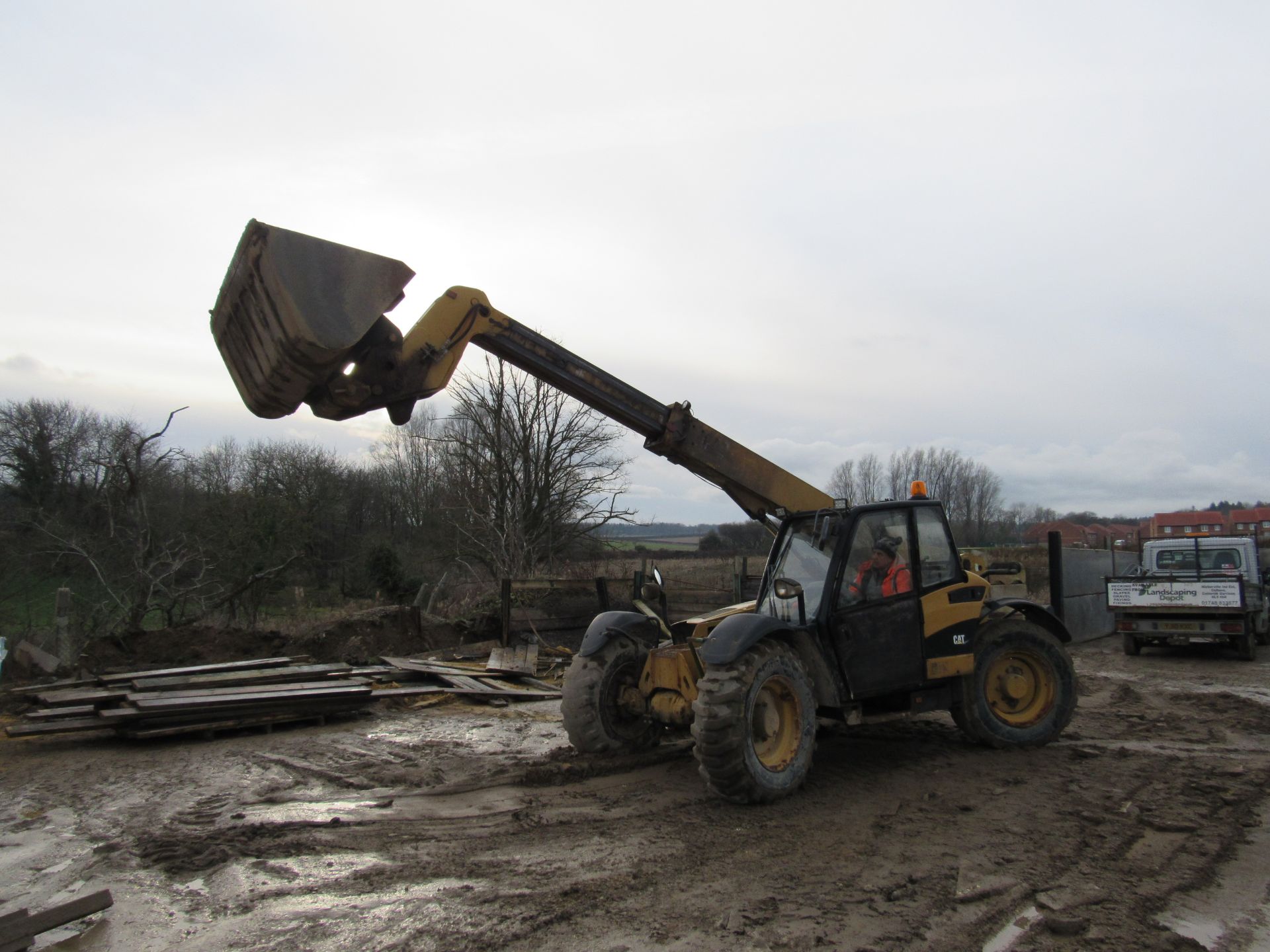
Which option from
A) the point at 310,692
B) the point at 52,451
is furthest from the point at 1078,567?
the point at 52,451

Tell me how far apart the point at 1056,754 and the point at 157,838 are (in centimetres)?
646

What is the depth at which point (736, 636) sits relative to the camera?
5730 mm

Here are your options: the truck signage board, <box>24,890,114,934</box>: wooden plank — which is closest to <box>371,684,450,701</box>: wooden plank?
<box>24,890,114,934</box>: wooden plank

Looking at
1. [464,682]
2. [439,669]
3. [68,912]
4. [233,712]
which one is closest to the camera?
[68,912]

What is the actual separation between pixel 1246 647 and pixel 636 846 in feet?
44.7

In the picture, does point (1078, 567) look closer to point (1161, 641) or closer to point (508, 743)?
point (1161, 641)

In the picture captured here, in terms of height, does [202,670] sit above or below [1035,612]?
below

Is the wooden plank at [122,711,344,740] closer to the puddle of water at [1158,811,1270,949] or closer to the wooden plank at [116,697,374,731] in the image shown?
the wooden plank at [116,697,374,731]

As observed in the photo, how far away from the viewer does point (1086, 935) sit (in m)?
3.72

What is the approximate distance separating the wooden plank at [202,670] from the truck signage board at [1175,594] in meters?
13.1

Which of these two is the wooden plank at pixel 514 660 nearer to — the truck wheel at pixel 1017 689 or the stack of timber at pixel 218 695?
the stack of timber at pixel 218 695

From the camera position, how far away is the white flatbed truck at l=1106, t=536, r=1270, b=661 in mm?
14055

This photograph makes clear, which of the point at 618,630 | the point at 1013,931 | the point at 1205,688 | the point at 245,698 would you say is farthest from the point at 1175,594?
the point at 245,698

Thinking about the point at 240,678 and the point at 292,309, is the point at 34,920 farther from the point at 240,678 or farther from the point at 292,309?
the point at 240,678
